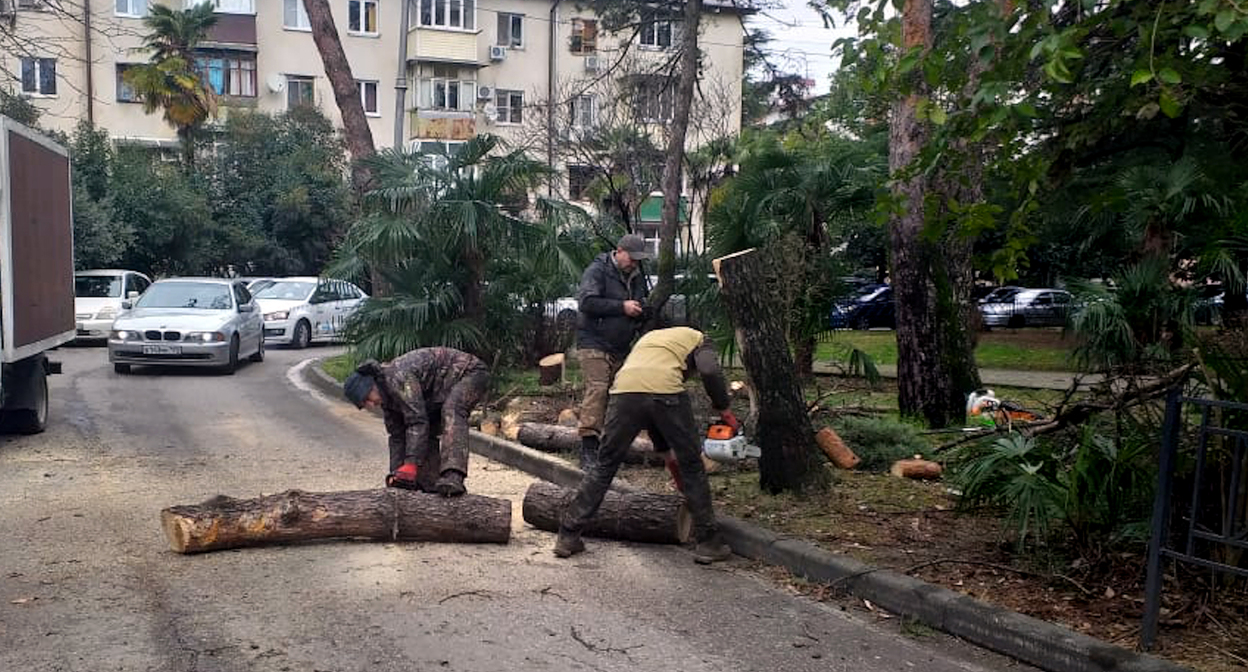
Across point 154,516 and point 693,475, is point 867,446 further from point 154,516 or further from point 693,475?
point 154,516

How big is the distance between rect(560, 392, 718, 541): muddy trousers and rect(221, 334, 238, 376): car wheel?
12.6 meters

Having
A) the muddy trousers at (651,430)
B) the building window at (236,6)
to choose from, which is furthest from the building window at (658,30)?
the building window at (236,6)

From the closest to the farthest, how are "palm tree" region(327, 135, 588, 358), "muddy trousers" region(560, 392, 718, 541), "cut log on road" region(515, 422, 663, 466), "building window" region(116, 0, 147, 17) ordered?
"muddy trousers" region(560, 392, 718, 541) < "cut log on road" region(515, 422, 663, 466) < "palm tree" region(327, 135, 588, 358) < "building window" region(116, 0, 147, 17)

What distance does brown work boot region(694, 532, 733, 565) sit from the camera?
23.2ft

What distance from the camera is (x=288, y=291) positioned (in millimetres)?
25984

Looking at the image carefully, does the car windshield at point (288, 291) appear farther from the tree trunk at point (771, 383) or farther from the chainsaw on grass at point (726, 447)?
the tree trunk at point (771, 383)

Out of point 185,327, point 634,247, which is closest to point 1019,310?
point 185,327

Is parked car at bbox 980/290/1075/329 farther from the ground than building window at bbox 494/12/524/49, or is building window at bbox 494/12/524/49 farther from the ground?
building window at bbox 494/12/524/49

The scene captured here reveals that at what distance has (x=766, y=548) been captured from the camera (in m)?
7.11

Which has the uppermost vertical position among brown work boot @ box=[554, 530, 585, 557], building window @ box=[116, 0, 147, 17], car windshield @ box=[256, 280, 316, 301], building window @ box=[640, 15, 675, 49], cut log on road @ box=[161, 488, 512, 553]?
building window @ box=[116, 0, 147, 17]

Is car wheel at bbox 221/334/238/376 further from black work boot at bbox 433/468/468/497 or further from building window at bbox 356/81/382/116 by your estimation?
building window at bbox 356/81/382/116

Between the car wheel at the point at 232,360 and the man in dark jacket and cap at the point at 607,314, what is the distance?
10809 mm

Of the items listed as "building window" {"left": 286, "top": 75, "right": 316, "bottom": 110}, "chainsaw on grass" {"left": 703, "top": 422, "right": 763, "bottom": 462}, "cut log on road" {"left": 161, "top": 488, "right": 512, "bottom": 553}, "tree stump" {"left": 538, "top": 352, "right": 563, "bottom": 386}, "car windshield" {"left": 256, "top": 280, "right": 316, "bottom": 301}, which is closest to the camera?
"cut log on road" {"left": 161, "top": 488, "right": 512, "bottom": 553}

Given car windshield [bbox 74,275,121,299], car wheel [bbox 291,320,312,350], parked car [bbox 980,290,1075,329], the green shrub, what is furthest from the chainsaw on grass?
parked car [bbox 980,290,1075,329]
